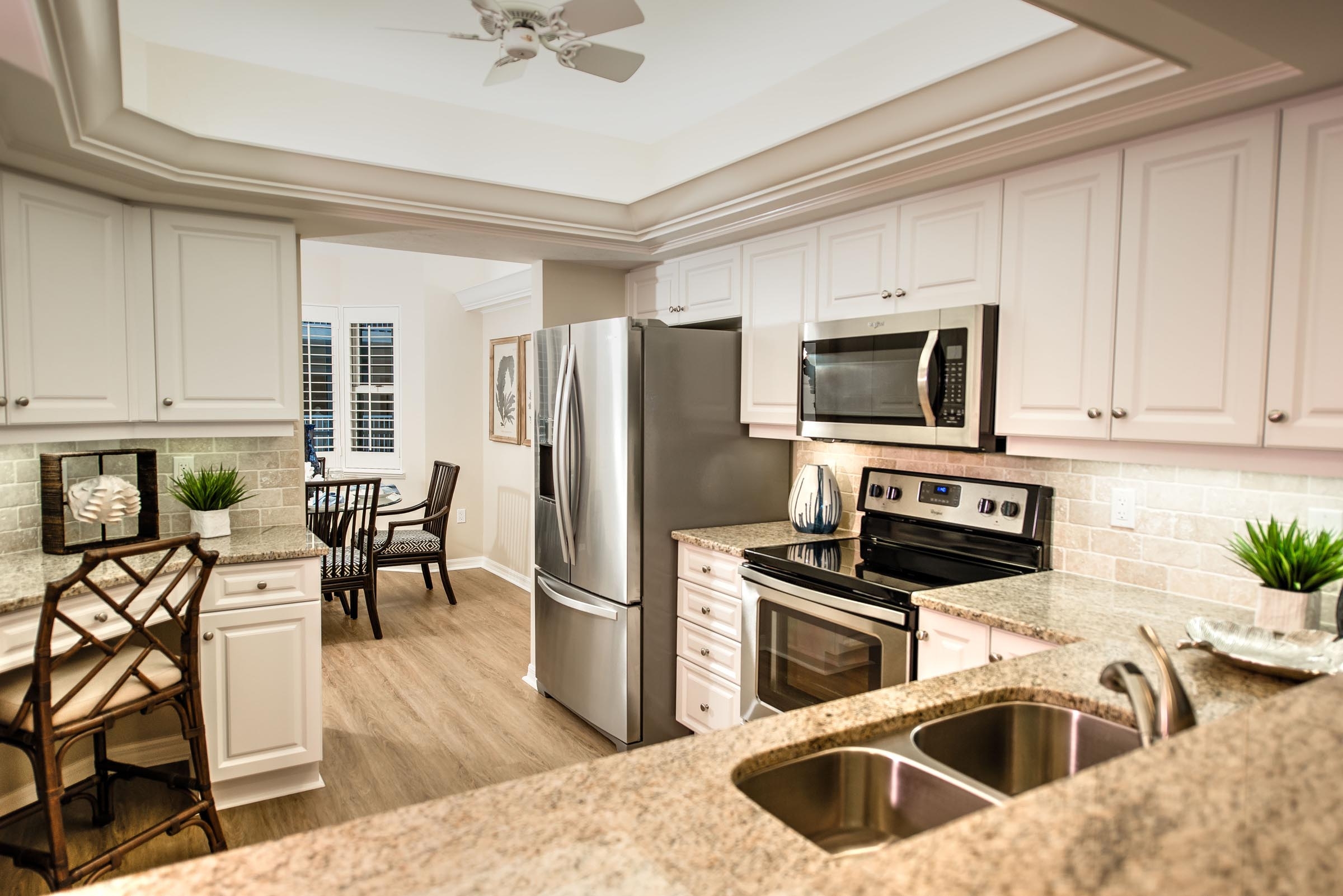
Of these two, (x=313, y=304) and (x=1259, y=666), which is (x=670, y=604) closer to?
(x=1259, y=666)

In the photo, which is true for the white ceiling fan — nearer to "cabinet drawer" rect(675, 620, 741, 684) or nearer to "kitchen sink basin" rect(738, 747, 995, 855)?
"kitchen sink basin" rect(738, 747, 995, 855)

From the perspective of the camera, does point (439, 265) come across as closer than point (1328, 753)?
No

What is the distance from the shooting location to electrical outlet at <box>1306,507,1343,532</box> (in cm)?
189

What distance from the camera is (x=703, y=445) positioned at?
11.1 feet

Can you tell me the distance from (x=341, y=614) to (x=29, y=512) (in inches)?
108

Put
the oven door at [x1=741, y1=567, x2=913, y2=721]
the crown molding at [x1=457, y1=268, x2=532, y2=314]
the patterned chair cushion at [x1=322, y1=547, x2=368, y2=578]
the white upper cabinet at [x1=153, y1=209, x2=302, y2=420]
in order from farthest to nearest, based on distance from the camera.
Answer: the crown molding at [x1=457, y1=268, x2=532, y2=314], the patterned chair cushion at [x1=322, y1=547, x2=368, y2=578], the white upper cabinet at [x1=153, y1=209, x2=302, y2=420], the oven door at [x1=741, y1=567, x2=913, y2=721]

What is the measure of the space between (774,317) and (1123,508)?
4.88 feet

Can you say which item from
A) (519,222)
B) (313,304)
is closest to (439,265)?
(313,304)

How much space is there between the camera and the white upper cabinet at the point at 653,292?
12.7 ft

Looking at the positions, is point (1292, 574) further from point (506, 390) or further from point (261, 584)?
point (506, 390)

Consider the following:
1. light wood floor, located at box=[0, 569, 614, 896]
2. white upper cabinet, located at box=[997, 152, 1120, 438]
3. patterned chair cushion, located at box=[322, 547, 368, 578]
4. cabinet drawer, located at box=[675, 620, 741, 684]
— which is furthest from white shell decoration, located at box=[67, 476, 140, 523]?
white upper cabinet, located at box=[997, 152, 1120, 438]

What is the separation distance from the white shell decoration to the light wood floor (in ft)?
3.43

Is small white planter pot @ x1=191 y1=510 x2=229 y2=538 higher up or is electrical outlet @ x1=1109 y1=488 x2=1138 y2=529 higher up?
electrical outlet @ x1=1109 y1=488 x2=1138 y2=529

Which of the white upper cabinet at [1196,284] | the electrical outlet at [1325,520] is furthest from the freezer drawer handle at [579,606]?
the electrical outlet at [1325,520]
